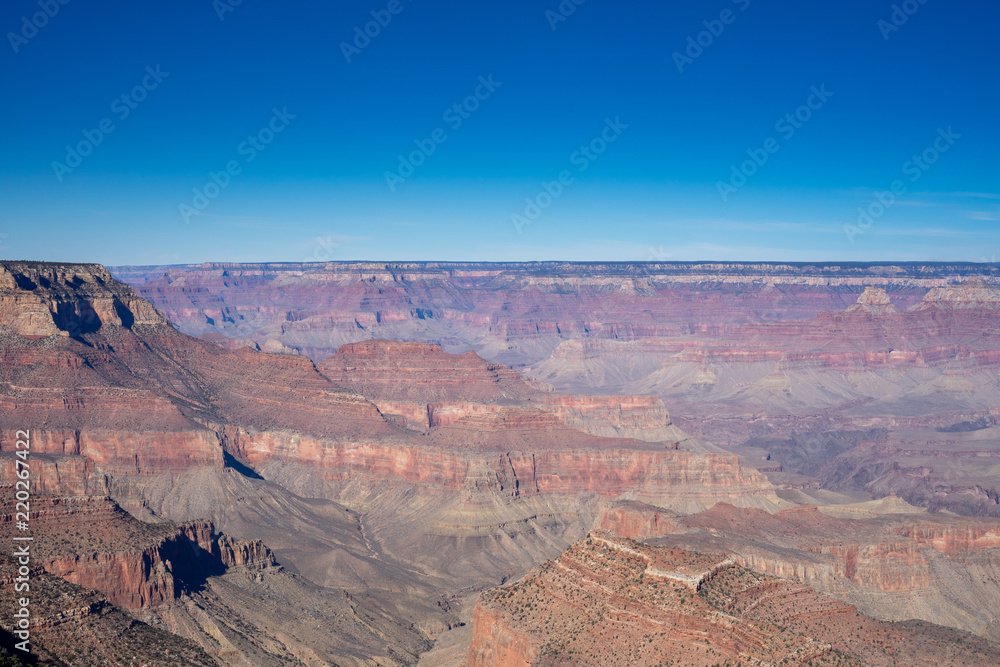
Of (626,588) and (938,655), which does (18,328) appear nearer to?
(626,588)

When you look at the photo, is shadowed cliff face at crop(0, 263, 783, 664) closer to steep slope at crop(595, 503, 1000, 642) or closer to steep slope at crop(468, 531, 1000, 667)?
steep slope at crop(595, 503, 1000, 642)

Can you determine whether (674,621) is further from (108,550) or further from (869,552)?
(869,552)

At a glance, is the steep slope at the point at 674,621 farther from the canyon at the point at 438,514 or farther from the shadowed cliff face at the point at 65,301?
the shadowed cliff face at the point at 65,301

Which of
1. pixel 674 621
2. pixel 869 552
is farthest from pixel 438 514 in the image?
pixel 674 621

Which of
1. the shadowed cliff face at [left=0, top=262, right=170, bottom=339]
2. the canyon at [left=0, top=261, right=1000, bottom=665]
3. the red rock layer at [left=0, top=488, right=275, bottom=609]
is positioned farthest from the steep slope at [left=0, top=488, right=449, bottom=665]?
the shadowed cliff face at [left=0, top=262, right=170, bottom=339]

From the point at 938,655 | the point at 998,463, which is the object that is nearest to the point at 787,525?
the point at 938,655

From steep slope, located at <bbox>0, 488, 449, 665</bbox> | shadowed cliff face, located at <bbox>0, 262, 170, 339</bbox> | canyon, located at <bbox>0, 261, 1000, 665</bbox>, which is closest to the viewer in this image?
canyon, located at <bbox>0, 261, 1000, 665</bbox>

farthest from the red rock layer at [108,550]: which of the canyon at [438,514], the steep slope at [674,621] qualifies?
the steep slope at [674,621]

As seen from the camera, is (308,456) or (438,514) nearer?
(438,514)

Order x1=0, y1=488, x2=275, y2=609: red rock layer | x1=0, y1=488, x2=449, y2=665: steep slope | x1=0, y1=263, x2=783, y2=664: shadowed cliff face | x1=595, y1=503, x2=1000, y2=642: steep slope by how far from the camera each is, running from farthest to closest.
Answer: x1=0, y1=263, x2=783, y2=664: shadowed cliff face, x1=595, y1=503, x2=1000, y2=642: steep slope, x1=0, y1=488, x2=449, y2=665: steep slope, x1=0, y1=488, x2=275, y2=609: red rock layer
